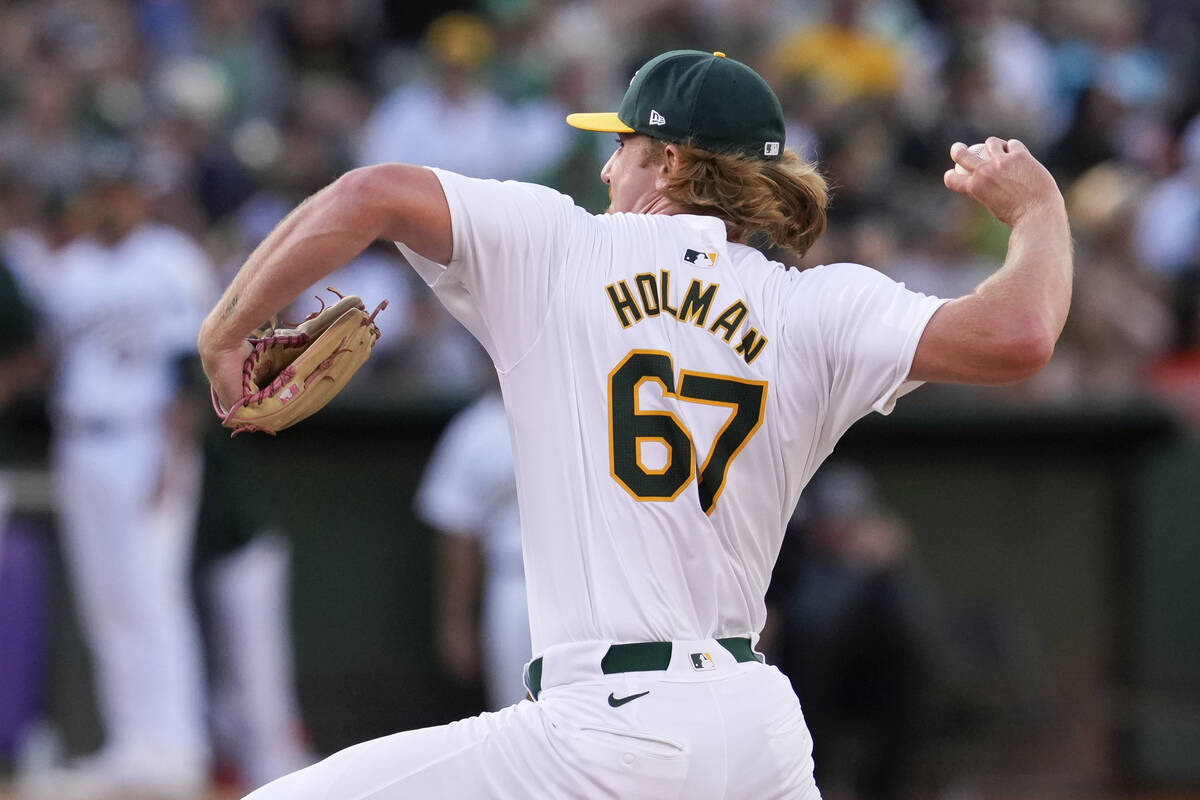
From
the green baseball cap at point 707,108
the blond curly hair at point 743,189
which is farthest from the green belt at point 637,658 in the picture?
the green baseball cap at point 707,108

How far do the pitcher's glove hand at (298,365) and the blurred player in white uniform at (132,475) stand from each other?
17.7 ft

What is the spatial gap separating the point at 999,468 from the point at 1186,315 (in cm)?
137

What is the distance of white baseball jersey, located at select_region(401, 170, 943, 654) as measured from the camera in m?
3.11

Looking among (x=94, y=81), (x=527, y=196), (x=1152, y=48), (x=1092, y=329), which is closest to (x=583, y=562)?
(x=527, y=196)

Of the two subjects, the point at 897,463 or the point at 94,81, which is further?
the point at 94,81

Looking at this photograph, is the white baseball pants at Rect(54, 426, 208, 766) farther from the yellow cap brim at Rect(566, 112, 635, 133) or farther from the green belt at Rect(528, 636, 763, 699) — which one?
the green belt at Rect(528, 636, 763, 699)

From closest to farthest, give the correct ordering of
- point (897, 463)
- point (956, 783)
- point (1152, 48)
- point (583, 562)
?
point (583, 562) < point (956, 783) < point (897, 463) < point (1152, 48)

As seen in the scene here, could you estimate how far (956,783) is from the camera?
9.13 meters

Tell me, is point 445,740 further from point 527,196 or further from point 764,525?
point 527,196

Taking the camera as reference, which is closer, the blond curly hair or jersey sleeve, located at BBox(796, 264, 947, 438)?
jersey sleeve, located at BBox(796, 264, 947, 438)

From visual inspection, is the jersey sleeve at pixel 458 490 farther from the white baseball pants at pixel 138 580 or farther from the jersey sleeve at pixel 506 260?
the jersey sleeve at pixel 506 260

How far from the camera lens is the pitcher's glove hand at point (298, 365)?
3055 millimetres

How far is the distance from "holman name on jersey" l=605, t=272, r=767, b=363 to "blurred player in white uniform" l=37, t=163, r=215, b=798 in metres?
5.57

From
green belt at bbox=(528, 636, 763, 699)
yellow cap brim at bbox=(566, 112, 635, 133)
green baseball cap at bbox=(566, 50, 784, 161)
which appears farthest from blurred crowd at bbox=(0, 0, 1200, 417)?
green belt at bbox=(528, 636, 763, 699)
